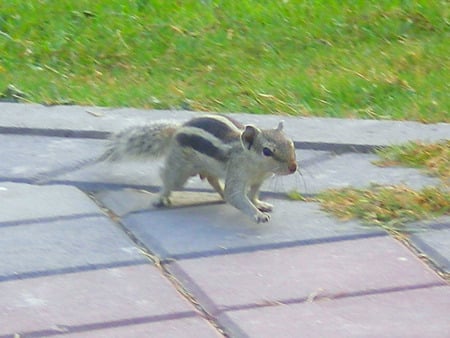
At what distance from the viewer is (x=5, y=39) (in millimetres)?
7430

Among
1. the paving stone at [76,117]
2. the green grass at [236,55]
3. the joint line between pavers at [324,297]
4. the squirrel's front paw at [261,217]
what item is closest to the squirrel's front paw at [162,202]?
the squirrel's front paw at [261,217]

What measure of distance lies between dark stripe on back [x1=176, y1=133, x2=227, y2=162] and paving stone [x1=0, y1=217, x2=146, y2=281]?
19.1 inches

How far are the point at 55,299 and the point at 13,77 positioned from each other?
10.0 feet

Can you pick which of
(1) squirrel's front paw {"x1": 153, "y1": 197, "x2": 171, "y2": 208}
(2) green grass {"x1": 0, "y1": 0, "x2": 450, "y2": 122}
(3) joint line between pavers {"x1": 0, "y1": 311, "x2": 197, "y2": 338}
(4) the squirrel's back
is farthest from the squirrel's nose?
(2) green grass {"x1": 0, "y1": 0, "x2": 450, "y2": 122}

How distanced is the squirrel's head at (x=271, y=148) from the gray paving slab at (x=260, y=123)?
861mm

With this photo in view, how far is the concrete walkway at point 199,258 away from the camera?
373 centimetres

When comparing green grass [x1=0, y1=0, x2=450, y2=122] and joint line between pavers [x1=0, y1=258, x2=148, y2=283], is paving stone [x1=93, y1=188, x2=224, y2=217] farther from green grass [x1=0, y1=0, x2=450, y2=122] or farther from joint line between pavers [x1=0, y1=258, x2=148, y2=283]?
green grass [x1=0, y1=0, x2=450, y2=122]

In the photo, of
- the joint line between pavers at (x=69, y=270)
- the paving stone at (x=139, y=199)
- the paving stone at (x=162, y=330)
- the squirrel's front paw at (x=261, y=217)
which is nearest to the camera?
the paving stone at (x=162, y=330)

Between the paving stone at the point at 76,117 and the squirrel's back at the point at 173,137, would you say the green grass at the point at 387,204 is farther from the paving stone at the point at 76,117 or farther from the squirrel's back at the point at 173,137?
the paving stone at the point at 76,117

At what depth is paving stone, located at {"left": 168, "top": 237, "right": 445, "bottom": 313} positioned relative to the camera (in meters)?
3.93

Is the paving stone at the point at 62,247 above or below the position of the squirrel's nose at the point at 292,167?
below

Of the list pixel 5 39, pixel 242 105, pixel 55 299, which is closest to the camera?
pixel 55 299

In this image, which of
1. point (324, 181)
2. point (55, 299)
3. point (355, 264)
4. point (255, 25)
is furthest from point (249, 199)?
point (255, 25)

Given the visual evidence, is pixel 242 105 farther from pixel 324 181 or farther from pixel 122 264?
pixel 122 264
